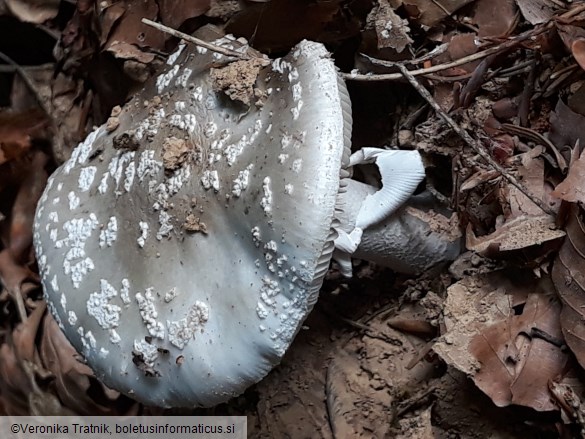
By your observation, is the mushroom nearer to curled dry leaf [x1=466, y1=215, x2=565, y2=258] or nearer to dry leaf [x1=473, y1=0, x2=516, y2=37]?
curled dry leaf [x1=466, y1=215, x2=565, y2=258]

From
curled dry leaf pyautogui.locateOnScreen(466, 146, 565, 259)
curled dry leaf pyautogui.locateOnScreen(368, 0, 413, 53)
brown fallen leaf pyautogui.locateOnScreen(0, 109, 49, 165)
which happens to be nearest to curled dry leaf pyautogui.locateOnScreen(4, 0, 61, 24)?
brown fallen leaf pyautogui.locateOnScreen(0, 109, 49, 165)

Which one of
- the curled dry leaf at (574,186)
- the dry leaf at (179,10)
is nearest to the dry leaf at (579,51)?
the curled dry leaf at (574,186)

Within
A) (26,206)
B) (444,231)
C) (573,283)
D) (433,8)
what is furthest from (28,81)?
(573,283)

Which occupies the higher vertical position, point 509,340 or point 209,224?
point 209,224

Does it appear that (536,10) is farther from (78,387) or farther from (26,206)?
(26,206)

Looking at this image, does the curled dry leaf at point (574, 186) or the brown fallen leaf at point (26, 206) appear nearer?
the curled dry leaf at point (574, 186)

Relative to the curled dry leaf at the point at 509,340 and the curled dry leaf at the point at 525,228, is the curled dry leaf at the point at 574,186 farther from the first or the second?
the curled dry leaf at the point at 509,340

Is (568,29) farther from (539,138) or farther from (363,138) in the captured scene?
(363,138)

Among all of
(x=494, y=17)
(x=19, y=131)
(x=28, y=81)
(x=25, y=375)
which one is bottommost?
(x=25, y=375)
